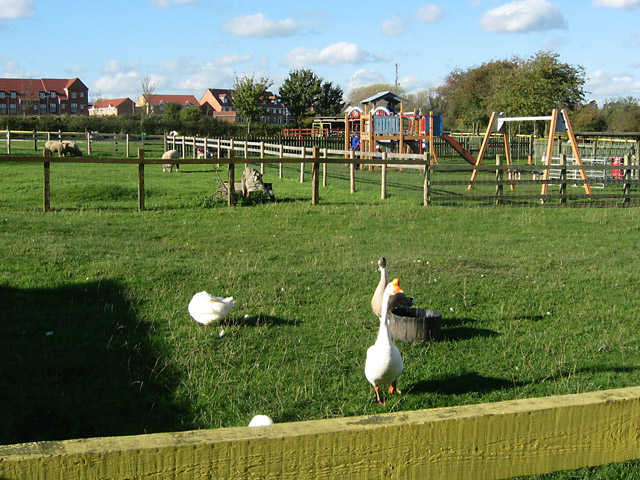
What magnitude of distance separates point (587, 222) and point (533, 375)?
11.0 metres

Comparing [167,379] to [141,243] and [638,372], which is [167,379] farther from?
[141,243]

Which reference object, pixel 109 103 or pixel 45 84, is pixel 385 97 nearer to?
pixel 45 84

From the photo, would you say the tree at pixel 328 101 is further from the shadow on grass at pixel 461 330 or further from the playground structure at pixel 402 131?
the shadow on grass at pixel 461 330

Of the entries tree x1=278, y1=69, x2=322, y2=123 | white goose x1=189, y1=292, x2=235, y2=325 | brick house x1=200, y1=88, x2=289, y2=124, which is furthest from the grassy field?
brick house x1=200, y1=88, x2=289, y2=124

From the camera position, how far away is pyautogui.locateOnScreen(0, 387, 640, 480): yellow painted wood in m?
1.74

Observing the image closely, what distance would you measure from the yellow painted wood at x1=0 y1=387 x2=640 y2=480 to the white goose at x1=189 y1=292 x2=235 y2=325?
4.56 meters

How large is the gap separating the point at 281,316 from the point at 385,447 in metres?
5.32

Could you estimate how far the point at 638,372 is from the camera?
5590 millimetres

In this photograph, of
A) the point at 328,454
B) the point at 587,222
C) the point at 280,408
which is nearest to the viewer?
the point at 328,454

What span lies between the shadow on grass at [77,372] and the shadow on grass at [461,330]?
2752mm

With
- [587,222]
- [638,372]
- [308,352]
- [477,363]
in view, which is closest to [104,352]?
[308,352]

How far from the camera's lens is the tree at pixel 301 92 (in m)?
85.3

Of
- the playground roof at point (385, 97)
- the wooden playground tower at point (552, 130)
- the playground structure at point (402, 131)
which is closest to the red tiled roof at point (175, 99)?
the playground roof at point (385, 97)

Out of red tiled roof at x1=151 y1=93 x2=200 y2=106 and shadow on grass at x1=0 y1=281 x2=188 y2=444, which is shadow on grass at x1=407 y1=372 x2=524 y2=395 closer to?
shadow on grass at x1=0 y1=281 x2=188 y2=444
